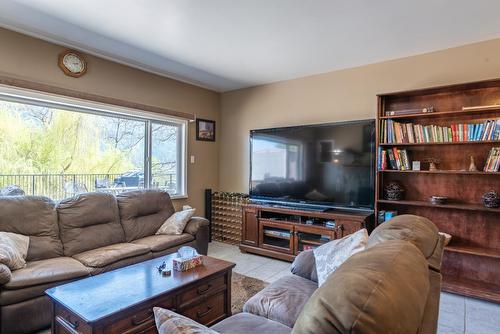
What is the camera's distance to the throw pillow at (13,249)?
6.92 ft

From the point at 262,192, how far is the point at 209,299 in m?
2.33

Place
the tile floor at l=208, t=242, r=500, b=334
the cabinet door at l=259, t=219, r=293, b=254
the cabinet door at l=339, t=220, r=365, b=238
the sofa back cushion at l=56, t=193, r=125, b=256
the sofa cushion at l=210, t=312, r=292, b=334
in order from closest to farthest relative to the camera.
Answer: the sofa cushion at l=210, t=312, r=292, b=334 < the tile floor at l=208, t=242, r=500, b=334 < the sofa back cushion at l=56, t=193, r=125, b=256 < the cabinet door at l=339, t=220, r=365, b=238 < the cabinet door at l=259, t=219, r=293, b=254

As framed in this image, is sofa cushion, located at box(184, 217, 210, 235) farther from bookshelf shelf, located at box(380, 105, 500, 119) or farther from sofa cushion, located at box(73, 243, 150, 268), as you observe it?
bookshelf shelf, located at box(380, 105, 500, 119)

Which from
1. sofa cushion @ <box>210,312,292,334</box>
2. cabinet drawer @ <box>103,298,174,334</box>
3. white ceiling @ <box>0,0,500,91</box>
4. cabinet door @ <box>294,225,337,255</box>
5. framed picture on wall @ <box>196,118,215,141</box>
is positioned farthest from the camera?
framed picture on wall @ <box>196,118,215,141</box>

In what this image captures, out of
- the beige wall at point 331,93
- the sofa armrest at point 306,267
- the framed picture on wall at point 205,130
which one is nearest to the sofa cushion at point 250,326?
the sofa armrest at point 306,267

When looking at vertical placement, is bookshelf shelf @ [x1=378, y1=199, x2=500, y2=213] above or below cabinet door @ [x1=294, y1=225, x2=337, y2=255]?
above

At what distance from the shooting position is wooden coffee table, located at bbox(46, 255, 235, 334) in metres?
1.56

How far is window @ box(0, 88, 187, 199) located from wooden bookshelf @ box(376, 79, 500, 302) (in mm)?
2927

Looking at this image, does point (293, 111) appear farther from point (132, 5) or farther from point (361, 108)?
point (132, 5)

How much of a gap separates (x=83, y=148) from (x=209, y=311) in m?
2.54

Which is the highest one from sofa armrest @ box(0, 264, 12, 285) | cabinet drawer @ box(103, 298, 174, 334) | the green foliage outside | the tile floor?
the green foliage outside

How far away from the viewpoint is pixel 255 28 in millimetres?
Answer: 2750

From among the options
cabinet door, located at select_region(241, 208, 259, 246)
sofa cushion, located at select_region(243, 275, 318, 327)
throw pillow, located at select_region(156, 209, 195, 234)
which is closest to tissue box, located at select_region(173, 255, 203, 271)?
sofa cushion, located at select_region(243, 275, 318, 327)

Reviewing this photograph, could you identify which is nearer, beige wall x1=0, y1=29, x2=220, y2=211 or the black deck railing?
beige wall x1=0, y1=29, x2=220, y2=211
